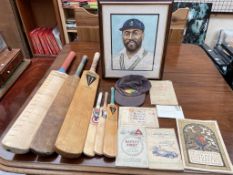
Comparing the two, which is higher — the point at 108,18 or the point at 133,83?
the point at 108,18

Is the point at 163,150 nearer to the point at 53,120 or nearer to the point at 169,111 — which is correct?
the point at 169,111

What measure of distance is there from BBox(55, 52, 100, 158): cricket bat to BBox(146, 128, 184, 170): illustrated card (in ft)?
0.55

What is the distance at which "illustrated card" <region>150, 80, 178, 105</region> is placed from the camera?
61 centimetres

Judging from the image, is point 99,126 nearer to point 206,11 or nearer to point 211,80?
point 211,80

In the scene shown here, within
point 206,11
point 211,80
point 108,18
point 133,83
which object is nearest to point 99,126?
point 133,83

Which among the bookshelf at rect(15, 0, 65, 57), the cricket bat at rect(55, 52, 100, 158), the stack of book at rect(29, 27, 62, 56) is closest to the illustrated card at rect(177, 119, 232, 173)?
the cricket bat at rect(55, 52, 100, 158)

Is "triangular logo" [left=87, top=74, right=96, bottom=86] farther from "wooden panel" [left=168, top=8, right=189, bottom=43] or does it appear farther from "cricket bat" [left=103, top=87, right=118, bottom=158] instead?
"wooden panel" [left=168, top=8, right=189, bottom=43]

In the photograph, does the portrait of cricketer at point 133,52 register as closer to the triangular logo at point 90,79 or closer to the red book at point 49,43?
the triangular logo at point 90,79

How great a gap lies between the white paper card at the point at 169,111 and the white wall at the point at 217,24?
4.95ft

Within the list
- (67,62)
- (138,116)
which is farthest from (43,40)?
(138,116)

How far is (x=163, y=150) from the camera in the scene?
17.7 inches

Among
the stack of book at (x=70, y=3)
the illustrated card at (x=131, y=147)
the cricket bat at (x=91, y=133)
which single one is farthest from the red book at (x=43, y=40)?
the illustrated card at (x=131, y=147)

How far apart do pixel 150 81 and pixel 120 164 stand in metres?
0.37

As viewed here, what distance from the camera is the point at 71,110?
0.54m
